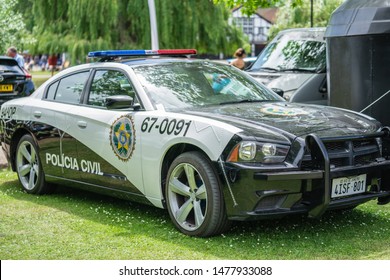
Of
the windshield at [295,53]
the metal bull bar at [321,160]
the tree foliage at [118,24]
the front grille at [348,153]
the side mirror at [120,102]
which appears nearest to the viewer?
the metal bull bar at [321,160]

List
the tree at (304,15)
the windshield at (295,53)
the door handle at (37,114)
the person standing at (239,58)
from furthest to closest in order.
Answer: the tree at (304,15) → the person standing at (239,58) → the windshield at (295,53) → the door handle at (37,114)

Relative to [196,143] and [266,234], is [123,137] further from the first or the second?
[266,234]

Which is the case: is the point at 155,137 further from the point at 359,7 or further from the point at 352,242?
the point at 359,7

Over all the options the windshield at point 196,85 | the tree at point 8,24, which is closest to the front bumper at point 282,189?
the windshield at point 196,85

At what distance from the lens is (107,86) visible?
23.9 ft

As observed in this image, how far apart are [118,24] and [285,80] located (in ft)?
43.7

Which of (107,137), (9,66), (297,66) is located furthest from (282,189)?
(9,66)

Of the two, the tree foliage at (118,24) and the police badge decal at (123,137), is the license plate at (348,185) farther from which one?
the tree foliage at (118,24)

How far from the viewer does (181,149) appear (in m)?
6.26

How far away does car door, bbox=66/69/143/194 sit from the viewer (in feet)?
21.9

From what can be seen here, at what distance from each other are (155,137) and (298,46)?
6.46 metres

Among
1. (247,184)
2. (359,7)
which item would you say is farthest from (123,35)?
(247,184)

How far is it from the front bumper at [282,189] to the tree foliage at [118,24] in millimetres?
17696

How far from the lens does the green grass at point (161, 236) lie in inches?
222
